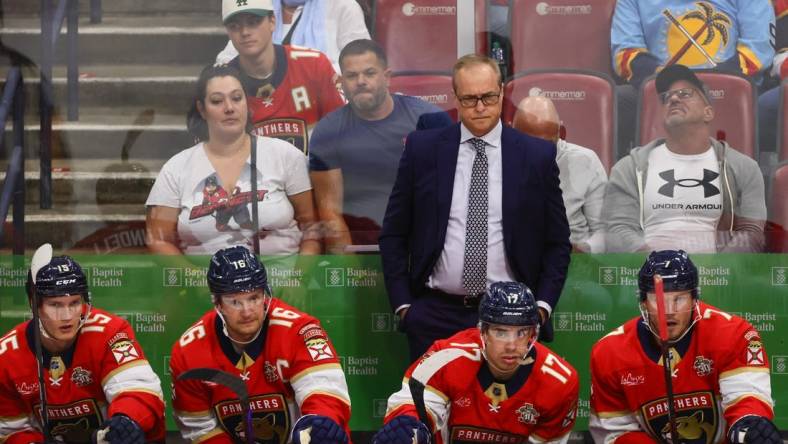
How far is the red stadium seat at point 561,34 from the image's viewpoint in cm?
634

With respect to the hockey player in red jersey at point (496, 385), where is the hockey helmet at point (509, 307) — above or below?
above

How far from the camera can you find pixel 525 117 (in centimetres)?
612

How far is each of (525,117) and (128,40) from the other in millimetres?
1761

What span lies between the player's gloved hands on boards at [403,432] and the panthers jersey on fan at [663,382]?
0.84 meters

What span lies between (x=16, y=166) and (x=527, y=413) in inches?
99.9

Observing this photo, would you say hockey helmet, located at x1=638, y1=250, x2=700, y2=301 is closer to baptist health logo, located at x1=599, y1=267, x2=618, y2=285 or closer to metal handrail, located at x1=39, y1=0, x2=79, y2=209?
baptist health logo, located at x1=599, y1=267, x2=618, y2=285

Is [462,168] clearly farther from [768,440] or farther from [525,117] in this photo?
[768,440]

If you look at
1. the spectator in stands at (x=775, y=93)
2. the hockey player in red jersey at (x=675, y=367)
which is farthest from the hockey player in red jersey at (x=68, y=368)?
the spectator in stands at (x=775, y=93)

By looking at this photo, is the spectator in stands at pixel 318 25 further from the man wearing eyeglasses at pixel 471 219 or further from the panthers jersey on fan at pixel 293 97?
the man wearing eyeglasses at pixel 471 219

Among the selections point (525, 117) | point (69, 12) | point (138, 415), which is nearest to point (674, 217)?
point (525, 117)

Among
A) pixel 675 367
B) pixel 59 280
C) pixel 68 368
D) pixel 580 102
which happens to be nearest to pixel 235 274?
pixel 59 280

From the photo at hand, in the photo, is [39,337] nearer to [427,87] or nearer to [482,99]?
[482,99]

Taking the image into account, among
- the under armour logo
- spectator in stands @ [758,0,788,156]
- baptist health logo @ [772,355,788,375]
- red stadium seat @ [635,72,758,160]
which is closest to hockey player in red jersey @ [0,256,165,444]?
the under armour logo

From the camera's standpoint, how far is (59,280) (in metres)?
5.31
